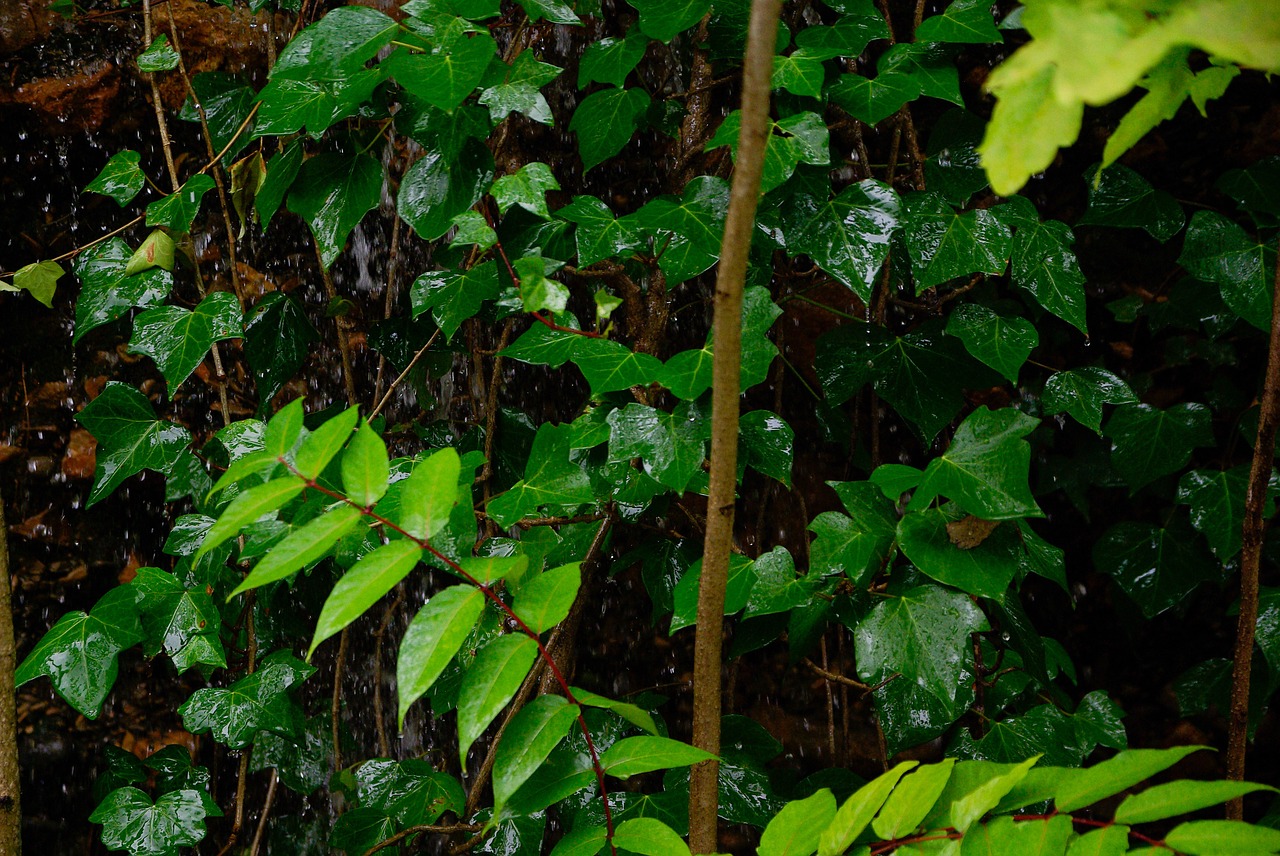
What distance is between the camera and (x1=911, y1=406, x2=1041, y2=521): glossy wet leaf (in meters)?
0.85

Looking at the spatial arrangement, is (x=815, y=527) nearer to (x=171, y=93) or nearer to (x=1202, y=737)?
(x=1202, y=737)

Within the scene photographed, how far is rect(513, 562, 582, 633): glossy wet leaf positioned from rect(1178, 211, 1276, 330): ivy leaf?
108 cm

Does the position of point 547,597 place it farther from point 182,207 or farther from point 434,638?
point 182,207

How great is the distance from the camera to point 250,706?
1.30 metres

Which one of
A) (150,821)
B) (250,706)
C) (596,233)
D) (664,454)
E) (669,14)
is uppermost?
(669,14)

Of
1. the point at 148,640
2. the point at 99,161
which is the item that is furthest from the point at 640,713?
the point at 99,161

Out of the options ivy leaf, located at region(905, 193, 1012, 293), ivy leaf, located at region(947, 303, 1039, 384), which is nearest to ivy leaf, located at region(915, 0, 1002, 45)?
ivy leaf, located at region(905, 193, 1012, 293)

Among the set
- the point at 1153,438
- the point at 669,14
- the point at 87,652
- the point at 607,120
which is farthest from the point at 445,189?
the point at 1153,438

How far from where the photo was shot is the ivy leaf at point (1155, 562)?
4.70 feet

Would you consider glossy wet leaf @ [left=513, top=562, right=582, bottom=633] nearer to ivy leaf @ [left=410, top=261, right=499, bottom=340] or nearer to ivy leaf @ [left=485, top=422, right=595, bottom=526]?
ivy leaf @ [left=485, top=422, right=595, bottom=526]

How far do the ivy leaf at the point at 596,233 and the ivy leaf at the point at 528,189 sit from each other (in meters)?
0.03

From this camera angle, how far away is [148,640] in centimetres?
131

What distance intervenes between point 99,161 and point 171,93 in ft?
0.79

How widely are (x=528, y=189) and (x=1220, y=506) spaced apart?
1.10 meters
